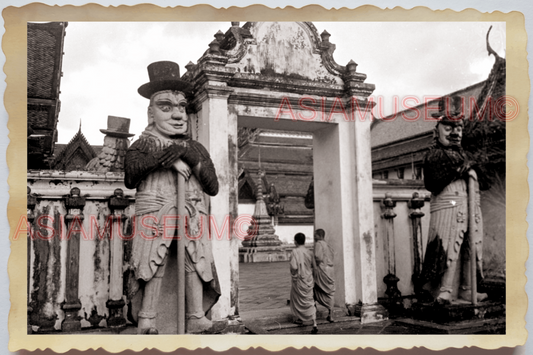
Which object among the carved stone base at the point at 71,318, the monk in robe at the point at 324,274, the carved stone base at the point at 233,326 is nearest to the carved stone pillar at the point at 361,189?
the monk in robe at the point at 324,274

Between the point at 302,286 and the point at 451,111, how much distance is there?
254 centimetres

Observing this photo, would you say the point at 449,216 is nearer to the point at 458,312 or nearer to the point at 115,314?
the point at 458,312

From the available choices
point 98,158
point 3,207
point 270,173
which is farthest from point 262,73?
point 270,173

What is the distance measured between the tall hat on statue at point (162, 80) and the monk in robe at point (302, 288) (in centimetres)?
248

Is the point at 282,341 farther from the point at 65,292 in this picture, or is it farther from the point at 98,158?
the point at 98,158

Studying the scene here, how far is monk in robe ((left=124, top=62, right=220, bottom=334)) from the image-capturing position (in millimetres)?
4285

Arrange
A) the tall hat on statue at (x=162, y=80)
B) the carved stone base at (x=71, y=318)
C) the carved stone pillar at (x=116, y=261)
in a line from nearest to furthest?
1. the tall hat on statue at (x=162, y=80)
2. the carved stone base at (x=71, y=318)
3. the carved stone pillar at (x=116, y=261)

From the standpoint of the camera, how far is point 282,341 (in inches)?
173

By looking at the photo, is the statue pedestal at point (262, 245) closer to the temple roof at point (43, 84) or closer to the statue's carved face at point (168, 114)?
the temple roof at point (43, 84)

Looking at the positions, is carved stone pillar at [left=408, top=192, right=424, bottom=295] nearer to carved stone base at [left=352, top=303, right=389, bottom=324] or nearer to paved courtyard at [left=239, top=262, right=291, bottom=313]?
carved stone base at [left=352, top=303, right=389, bottom=324]

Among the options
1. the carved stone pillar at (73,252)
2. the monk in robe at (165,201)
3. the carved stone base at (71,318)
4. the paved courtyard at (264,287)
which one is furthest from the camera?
the paved courtyard at (264,287)

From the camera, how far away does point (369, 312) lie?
582 centimetres

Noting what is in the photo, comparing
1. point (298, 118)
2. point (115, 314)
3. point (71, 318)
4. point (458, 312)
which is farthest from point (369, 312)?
A: point (71, 318)

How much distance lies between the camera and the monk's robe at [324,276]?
19.3 ft
